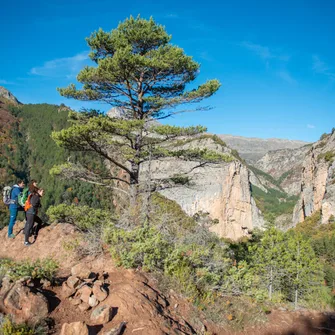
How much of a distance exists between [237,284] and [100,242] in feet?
10.3

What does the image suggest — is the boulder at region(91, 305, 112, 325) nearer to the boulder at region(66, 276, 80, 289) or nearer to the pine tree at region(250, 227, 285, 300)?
the boulder at region(66, 276, 80, 289)

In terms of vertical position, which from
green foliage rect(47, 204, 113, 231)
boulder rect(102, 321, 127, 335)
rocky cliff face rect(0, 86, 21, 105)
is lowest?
boulder rect(102, 321, 127, 335)

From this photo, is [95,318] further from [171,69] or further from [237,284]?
[171,69]

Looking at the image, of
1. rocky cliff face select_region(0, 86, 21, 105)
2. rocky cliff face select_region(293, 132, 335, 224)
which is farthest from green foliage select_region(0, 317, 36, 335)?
rocky cliff face select_region(0, 86, 21, 105)

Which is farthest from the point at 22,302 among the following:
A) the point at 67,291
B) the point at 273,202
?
the point at 273,202

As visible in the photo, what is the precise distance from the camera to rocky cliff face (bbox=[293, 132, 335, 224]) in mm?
49406

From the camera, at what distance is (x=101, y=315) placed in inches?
142

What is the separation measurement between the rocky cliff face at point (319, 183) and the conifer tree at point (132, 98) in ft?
159

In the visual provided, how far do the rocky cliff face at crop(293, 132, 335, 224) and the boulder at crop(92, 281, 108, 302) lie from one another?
53.4 meters

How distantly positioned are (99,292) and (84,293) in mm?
223

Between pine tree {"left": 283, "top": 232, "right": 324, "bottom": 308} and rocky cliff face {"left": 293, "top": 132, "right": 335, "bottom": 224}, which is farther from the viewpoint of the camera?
rocky cliff face {"left": 293, "top": 132, "right": 335, "bottom": 224}

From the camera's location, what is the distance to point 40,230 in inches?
308

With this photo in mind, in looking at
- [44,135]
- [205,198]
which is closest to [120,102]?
[205,198]

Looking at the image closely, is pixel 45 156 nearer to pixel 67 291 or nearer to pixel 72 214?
pixel 72 214
